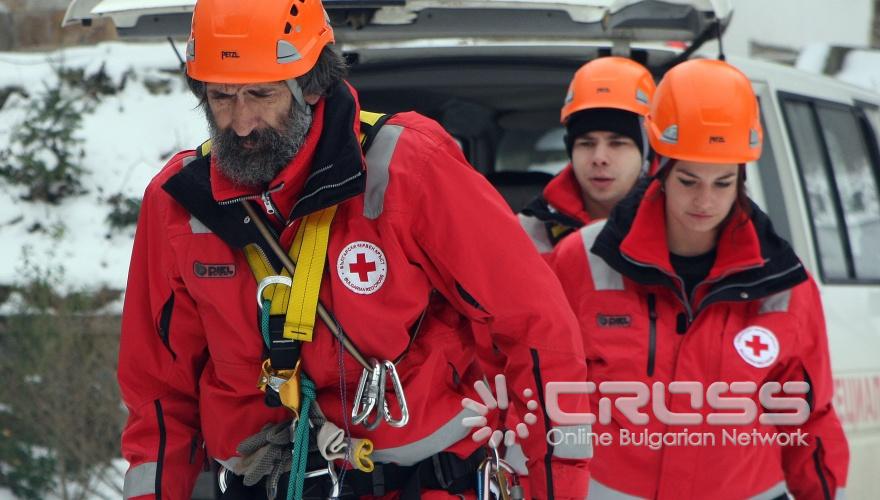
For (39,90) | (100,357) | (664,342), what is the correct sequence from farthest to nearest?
(39,90) → (100,357) → (664,342)

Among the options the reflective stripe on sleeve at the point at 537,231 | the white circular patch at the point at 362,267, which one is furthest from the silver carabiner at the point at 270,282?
the reflective stripe on sleeve at the point at 537,231

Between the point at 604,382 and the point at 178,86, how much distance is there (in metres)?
9.55

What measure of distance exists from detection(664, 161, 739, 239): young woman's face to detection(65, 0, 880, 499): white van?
458 mm

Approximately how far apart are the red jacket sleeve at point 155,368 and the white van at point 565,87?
0.99 m

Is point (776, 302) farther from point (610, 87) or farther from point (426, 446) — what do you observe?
point (610, 87)

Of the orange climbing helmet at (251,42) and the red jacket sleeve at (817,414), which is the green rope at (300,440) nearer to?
the orange climbing helmet at (251,42)

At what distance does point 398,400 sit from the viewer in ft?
9.44

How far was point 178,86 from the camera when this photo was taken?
12406 mm

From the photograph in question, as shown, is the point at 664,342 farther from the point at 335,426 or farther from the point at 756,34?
the point at 756,34

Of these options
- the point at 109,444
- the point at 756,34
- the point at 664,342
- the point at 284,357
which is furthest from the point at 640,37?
the point at 109,444

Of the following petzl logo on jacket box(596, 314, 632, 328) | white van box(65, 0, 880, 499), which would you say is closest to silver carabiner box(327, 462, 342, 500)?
petzl logo on jacket box(596, 314, 632, 328)

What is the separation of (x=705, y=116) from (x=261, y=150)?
1.33 m

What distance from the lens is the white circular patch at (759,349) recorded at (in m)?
3.42

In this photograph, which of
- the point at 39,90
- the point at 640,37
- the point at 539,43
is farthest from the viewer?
the point at 39,90
